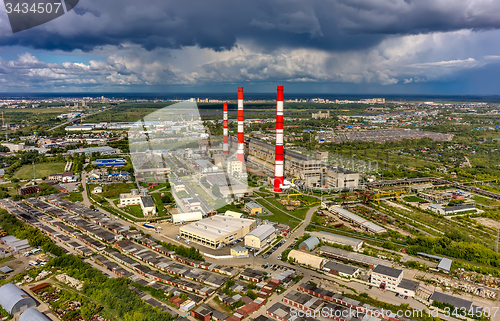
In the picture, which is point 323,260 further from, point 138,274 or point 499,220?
point 499,220

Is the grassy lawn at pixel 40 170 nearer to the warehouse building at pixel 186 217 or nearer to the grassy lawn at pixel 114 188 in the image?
the grassy lawn at pixel 114 188

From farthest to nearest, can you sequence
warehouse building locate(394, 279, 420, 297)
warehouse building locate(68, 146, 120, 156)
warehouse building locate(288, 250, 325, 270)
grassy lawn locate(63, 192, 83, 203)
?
warehouse building locate(68, 146, 120, 156) → grassy lawn locate(63, 192, 83, 203) → warehouse building locate(288, 250, 325, 270) → warehouse building locate(394, 279, 420, 297)

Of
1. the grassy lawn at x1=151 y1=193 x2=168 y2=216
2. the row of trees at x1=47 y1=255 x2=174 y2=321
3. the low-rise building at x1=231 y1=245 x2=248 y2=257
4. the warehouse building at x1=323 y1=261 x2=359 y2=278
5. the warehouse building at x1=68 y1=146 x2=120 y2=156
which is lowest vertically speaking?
the warehouse building at x1=323 y1=261 x2=359 y2=278

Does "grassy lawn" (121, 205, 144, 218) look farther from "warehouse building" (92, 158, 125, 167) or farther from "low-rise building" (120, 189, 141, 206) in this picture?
"warehouse building" (92, 158, 125, 167)

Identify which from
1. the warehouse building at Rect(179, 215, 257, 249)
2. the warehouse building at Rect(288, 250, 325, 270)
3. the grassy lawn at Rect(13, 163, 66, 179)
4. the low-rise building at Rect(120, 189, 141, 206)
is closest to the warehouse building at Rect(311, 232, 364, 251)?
the warehouse building at Rect(288, 250, 325, 270)

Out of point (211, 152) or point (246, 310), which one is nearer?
point (246, 310)

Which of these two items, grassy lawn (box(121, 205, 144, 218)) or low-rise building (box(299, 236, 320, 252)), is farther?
grassy lawn (box(121, 205, 144, 218))

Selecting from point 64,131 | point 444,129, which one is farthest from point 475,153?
point 64,131
